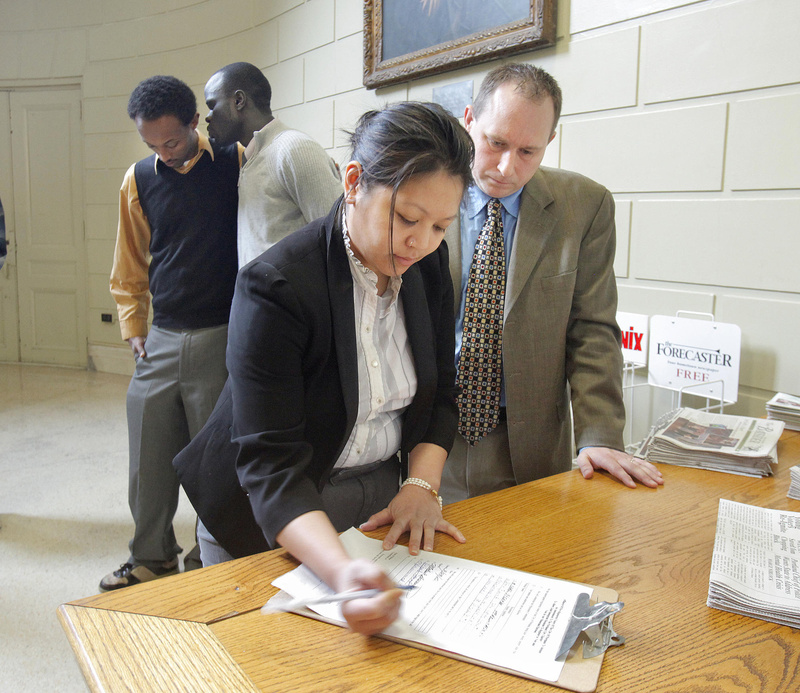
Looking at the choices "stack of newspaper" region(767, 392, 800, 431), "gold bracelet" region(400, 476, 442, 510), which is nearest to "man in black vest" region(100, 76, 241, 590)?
"gold bracelet" region(400, 476, 442, 510)

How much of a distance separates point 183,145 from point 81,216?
418 centimetres

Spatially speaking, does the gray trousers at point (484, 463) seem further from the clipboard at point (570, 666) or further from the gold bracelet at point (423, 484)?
the clipboard at point (570, 666)

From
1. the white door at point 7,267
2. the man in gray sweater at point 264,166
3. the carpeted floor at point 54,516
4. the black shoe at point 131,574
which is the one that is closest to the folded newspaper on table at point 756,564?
the man in gray sweater at point 264,166

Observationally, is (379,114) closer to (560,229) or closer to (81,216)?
(560,229)

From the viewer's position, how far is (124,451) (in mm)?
3688

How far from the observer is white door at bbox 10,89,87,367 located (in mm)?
5508

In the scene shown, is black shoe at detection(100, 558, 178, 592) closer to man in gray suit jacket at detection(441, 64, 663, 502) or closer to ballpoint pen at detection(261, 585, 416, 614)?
man in gray suit jacket at detection(441, 64, 663, 502)

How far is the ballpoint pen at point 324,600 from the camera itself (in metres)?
0.66

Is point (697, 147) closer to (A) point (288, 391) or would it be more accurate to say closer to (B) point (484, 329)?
(B) point (484, 329)

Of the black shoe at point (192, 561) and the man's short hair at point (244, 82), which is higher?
the man's short hair at point (244, 82)

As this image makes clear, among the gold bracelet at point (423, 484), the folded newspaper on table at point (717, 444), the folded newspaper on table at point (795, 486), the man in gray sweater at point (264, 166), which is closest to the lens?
the gold bracelet at point (423, 484)

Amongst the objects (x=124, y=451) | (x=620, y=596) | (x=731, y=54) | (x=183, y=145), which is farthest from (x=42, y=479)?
(x=731, y=54)

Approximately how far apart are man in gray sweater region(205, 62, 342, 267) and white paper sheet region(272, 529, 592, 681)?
1.18 m

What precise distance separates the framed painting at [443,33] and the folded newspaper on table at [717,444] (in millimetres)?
1488
